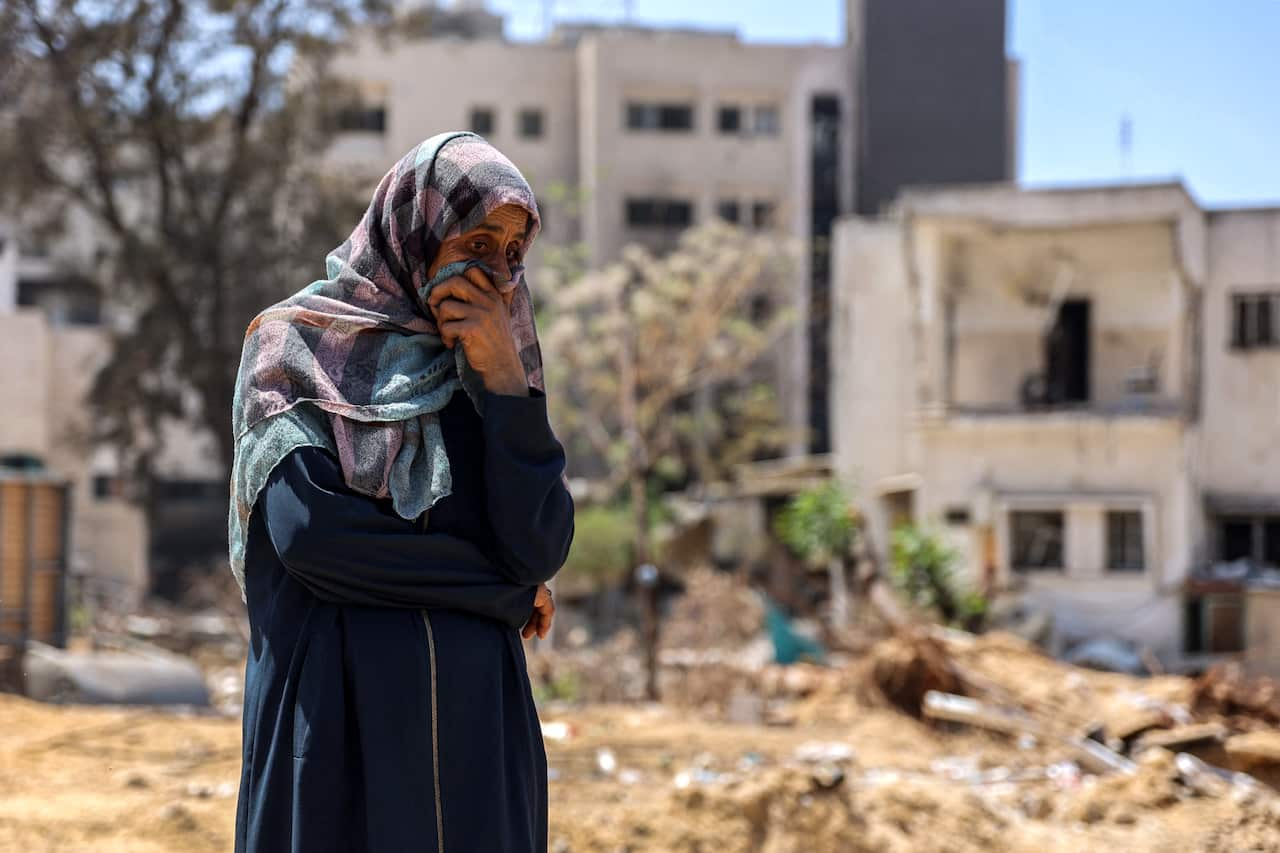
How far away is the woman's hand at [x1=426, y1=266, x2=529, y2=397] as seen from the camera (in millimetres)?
1997

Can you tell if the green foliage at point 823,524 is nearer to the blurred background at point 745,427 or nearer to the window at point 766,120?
the blurred background at point 745,427

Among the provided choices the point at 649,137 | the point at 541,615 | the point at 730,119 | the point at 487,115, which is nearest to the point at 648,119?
the point at 649,137

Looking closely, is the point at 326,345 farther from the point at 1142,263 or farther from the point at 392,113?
the point at 392,113

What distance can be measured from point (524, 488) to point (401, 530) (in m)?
0.18

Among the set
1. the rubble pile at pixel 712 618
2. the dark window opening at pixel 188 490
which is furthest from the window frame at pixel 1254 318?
the dark window opening at pixel 188 490

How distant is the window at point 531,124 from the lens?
28.5 meters

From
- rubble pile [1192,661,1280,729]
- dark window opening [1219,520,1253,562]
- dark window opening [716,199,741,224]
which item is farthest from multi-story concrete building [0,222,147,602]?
rubble pile [1192,661,1280,729]

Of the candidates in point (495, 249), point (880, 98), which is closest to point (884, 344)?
point (880, 98)

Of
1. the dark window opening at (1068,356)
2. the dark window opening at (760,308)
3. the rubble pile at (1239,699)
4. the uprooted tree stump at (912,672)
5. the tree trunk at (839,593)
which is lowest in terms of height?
the tree trunk at (839,593)

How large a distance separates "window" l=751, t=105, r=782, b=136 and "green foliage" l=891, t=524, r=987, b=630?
14.5m

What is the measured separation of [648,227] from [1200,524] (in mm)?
13204

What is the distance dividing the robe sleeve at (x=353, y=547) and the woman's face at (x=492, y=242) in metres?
0.35

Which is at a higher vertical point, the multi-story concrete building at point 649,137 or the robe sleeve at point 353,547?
the multi-story concrete building at point 649,137

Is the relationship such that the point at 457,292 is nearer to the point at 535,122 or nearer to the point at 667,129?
the point at 667,129
